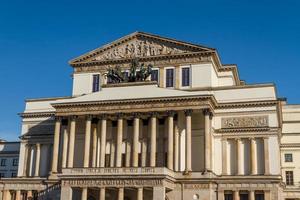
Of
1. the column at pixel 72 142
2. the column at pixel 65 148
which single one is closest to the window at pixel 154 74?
the column at pixel 72 142

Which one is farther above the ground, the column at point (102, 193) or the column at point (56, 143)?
the column at point (56, 143)

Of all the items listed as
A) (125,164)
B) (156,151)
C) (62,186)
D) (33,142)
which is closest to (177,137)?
(156,151)

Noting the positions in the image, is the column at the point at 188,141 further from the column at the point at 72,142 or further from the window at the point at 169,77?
the column at the point at 72,142

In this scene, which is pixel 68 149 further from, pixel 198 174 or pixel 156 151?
pixel 198 174

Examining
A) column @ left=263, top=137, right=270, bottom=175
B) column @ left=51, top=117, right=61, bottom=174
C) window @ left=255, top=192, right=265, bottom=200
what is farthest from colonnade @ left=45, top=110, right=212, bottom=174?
column @ left=263, top=137, right=270, bottom=175

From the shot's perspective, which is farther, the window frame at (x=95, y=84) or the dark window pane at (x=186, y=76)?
the window frame at (x=95, y=84)

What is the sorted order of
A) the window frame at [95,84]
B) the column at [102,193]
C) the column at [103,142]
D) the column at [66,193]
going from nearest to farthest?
the column at [102,193] → the column at [66,193] → the column at [103,142] → the window frame at [95,84]

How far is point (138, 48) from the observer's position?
199ft

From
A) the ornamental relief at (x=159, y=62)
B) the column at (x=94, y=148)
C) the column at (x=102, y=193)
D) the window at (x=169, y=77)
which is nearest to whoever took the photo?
the column at (x=102, y=193)

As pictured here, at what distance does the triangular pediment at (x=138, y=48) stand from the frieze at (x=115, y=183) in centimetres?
1840

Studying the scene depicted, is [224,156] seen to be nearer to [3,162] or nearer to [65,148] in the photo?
[65,148]

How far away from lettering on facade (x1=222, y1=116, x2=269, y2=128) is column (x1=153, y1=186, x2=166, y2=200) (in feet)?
40.3

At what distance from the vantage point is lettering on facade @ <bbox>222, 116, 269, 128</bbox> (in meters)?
52.7

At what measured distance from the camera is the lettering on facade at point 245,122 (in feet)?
173
